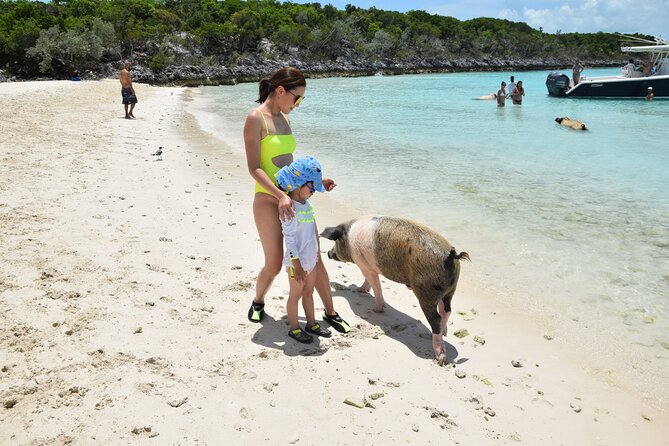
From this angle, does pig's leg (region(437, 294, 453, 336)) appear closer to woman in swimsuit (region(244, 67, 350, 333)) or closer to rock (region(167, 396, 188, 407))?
woman in swimsuit (region(244, 67, 350, 333))

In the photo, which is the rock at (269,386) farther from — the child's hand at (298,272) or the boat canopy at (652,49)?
the boat canopy at (652,49)

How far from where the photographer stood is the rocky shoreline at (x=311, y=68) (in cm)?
4888

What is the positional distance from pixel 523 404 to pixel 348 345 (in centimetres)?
134

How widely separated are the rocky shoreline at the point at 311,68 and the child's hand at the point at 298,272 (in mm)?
45796

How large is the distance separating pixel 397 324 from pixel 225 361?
5.34 feet

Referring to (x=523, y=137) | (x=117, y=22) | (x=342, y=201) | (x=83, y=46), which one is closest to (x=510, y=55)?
(x=117, y=22)

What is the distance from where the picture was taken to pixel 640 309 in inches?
185

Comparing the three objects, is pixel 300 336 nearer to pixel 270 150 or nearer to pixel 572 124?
pixel 270 150

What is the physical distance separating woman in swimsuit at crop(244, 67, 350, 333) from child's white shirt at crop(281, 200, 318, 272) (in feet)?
0.39

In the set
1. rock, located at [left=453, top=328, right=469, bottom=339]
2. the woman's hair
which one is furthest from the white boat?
the woman's hair

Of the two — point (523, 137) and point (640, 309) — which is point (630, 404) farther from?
point (523, 137)

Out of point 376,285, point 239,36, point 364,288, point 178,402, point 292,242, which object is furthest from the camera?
point 239,36

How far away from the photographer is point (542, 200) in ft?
27.5

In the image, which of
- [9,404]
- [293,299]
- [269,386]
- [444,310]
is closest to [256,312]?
[293,299]
